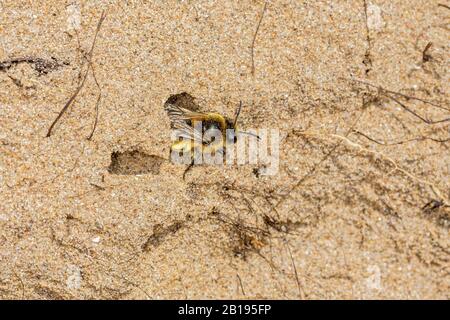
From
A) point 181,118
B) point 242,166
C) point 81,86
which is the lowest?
point 242,166

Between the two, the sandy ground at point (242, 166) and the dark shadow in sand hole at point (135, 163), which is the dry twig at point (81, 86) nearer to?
the sandy ground at point (242, 166)

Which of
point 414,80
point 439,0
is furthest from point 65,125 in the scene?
point 439,0

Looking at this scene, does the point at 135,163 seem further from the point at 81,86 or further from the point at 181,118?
the point at 81,86

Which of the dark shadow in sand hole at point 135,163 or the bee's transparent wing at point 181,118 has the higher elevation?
the bee's transparent wing at point 181,118

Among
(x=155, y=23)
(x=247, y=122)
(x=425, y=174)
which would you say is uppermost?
(x=155, y=23)

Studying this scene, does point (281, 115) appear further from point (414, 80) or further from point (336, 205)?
point (414, 80)

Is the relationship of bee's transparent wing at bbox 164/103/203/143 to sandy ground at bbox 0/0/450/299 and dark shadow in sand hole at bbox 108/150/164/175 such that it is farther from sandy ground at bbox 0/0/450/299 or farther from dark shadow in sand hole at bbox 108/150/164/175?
dark shadow in sand hole at bbox 108/150/164/175

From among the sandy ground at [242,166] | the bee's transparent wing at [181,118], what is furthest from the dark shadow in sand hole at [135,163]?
the bee's transparent wing at [181,118]

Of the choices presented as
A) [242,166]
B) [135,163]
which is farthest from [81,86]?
[242,166]

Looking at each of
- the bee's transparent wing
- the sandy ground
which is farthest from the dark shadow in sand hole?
the bee's transparent wing
